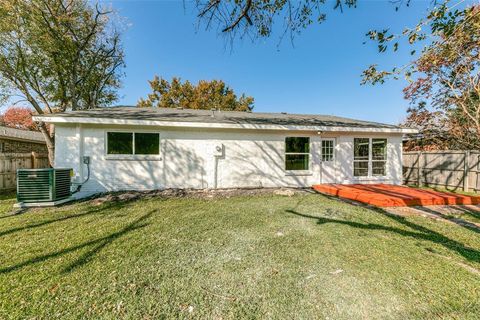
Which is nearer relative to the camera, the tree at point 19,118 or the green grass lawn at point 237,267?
the green grass lawn at point 237,267

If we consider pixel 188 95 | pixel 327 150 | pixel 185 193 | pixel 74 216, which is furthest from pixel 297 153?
pixel 188 95

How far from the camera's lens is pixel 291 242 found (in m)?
3.56

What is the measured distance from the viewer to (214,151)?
816 cm

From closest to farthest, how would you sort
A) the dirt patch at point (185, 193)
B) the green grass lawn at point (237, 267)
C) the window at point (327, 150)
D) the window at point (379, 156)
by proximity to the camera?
the green grass lawn at point (237, 267)
the dirt patch at point (185, 193)
the window at point (327, 150)
the window at point (379, 156)

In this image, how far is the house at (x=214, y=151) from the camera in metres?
7.39

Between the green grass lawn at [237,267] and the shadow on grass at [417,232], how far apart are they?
21 millimetres

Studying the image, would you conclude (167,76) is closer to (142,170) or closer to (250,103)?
(250,103)

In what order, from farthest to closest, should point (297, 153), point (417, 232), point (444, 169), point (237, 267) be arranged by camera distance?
1. point (444, 169)
2. point (297, 153)
3. point (417, 232)
4. point (237, 267)

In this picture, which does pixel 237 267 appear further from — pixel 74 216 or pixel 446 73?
pixel 446 73

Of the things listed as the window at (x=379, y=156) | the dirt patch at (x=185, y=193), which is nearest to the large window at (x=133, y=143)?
the dirt patch at (x=185, y=193)

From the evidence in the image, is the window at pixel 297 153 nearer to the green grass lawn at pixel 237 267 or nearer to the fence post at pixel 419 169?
the green grass lawn at pixel 237 267

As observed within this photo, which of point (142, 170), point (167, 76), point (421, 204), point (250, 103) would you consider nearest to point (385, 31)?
point (421, 204)

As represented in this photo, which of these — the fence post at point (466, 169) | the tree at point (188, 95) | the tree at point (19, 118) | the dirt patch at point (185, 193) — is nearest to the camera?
the dirt patch at point (185, 193)

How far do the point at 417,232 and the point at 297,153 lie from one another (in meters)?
5.29
